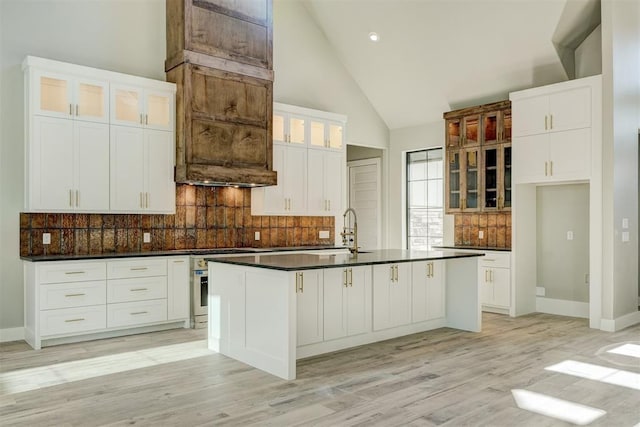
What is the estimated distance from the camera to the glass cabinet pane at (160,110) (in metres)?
5.89

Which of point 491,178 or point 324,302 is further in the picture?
point 491,178

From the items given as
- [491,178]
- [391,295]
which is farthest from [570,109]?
[391,295]

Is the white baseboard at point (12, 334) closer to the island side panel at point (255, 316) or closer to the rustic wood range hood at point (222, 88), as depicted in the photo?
the island side panel at point (255, 316)

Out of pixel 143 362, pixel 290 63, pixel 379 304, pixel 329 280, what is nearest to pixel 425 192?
pixel 290 63

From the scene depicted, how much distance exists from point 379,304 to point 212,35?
3.67 m

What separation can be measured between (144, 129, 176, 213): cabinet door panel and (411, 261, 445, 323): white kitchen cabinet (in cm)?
292

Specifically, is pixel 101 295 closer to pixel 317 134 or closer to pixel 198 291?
pixel 198 291

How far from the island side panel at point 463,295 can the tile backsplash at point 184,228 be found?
261 centimetres

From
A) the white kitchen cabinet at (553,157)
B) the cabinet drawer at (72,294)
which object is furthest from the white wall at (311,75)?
the cabinet drawer at (72,294)

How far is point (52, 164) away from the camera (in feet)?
16.8

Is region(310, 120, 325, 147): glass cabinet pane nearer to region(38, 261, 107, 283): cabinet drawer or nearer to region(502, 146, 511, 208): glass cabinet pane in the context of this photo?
region(502, 146, 511, 208): glass cabinet pane

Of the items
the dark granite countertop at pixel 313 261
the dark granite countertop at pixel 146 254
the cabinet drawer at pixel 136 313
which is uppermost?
the dark granite countertop at pixel 313 261

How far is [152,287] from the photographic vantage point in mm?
5551

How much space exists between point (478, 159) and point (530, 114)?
0.94m
